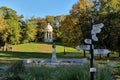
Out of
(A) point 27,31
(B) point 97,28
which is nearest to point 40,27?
(A) point 27,31

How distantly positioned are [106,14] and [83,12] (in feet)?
11.5

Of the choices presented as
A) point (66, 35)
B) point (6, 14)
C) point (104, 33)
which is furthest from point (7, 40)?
point (104, 33)

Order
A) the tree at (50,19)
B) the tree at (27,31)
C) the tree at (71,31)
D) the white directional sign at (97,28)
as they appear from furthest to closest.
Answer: the tree at (50,19), the tree at (27,31), the tree at (71,31), the white directional sign at (97,28)

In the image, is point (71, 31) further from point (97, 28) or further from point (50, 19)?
point (50, 19)

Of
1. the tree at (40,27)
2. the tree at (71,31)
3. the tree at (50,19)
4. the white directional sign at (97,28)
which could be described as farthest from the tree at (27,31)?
the white directional sign at (97,28)

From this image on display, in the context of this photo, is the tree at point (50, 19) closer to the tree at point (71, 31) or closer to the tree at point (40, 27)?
the tree at point (40, 27)

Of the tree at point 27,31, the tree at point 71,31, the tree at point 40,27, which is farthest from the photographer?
the tree at point 40,27

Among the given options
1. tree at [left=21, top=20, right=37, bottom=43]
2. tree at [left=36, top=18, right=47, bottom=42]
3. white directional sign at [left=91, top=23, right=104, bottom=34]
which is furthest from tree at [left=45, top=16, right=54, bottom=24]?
white directional sign at [left=91, top=23, right=104, bottom=34]

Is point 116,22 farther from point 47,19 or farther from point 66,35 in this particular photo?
point 47,19

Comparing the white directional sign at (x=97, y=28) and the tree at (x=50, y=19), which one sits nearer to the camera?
the white directional sign at (x=97, y=28)

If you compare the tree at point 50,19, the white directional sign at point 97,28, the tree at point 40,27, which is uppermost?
the tree at point 50,19

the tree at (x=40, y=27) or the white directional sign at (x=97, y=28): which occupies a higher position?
the tree at (x=40, y=27)

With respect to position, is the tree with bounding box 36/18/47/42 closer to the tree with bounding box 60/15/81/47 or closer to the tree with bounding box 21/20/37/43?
the tree with bounding box 21/20/37/43

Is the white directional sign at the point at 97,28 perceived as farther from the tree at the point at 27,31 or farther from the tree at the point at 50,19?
the tree at the point at 50,19
